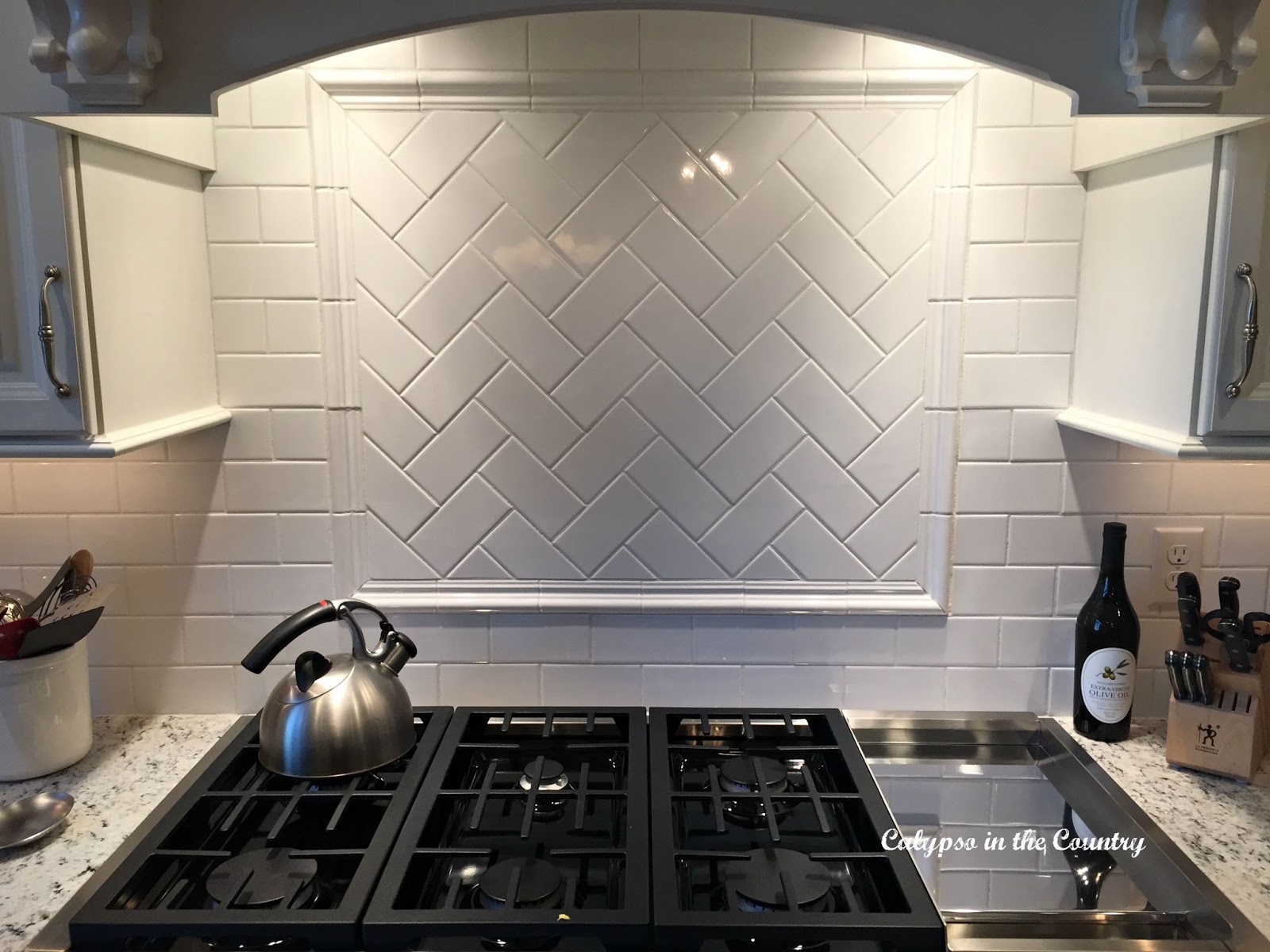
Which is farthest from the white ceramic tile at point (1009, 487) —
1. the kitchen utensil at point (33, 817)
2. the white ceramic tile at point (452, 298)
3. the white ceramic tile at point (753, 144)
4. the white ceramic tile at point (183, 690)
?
the kitchen utensil at point (33, 817)

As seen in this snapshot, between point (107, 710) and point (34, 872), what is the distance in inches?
20.3

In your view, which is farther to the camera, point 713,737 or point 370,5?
point 713,737

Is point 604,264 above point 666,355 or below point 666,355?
above

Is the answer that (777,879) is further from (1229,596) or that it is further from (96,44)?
(96,44)

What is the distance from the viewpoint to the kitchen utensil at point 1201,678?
4.66 ft

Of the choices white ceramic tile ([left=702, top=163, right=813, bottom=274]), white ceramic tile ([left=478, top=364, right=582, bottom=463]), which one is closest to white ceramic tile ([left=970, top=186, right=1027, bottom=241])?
white ceramic tile ([left=702, top=163, right=813, bottom=274])

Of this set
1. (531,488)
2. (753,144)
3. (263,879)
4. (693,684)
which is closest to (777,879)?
(693,684)

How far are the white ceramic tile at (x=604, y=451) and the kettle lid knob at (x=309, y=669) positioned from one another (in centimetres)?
48

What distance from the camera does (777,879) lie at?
3.91ft

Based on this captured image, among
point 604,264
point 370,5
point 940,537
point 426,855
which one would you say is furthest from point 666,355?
point 426,855

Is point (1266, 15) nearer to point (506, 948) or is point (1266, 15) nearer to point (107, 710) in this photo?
point (506, 948)

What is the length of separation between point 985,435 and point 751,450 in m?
0.39

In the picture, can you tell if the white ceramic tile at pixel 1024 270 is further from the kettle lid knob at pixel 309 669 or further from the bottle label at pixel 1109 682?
the kettle lid knob at pixel 309 669

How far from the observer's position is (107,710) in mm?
1705
